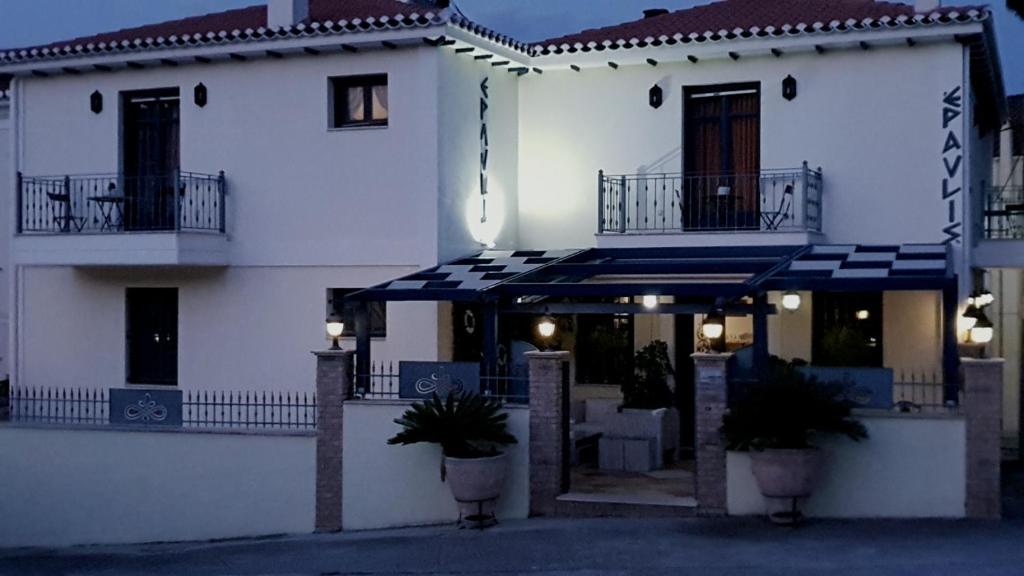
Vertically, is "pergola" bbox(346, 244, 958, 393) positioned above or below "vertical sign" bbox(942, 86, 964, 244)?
below

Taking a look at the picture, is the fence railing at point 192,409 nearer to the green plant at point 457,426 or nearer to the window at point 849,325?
the green plant at point 457,426

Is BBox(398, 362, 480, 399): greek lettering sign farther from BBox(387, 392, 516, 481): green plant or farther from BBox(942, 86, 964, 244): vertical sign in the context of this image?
BBox(942, 86, 964, 244): vertical sign

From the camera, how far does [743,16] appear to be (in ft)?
71.3

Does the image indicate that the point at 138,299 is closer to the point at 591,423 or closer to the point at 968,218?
the point at 591,423

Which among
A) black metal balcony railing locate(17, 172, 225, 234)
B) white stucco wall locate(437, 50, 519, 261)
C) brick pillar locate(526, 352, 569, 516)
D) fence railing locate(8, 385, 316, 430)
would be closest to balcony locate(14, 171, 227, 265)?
black metal balcony railing locate(17, 172, 225, 234)

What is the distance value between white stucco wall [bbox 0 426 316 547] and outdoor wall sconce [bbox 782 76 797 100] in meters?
8.76

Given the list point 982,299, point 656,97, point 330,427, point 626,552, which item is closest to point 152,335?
point 330,427

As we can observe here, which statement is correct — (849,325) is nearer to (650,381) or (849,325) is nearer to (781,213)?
(781,213)

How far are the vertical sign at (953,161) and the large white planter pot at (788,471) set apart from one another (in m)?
5.52

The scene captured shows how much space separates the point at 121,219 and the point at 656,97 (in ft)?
29.0

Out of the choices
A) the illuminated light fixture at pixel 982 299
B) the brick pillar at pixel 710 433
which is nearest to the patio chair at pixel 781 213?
the illuminated light fixture at pixel 982 299

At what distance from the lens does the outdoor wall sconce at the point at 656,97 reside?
21.0m

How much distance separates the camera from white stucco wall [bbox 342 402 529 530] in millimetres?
17109

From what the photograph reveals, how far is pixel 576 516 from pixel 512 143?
296 inches
